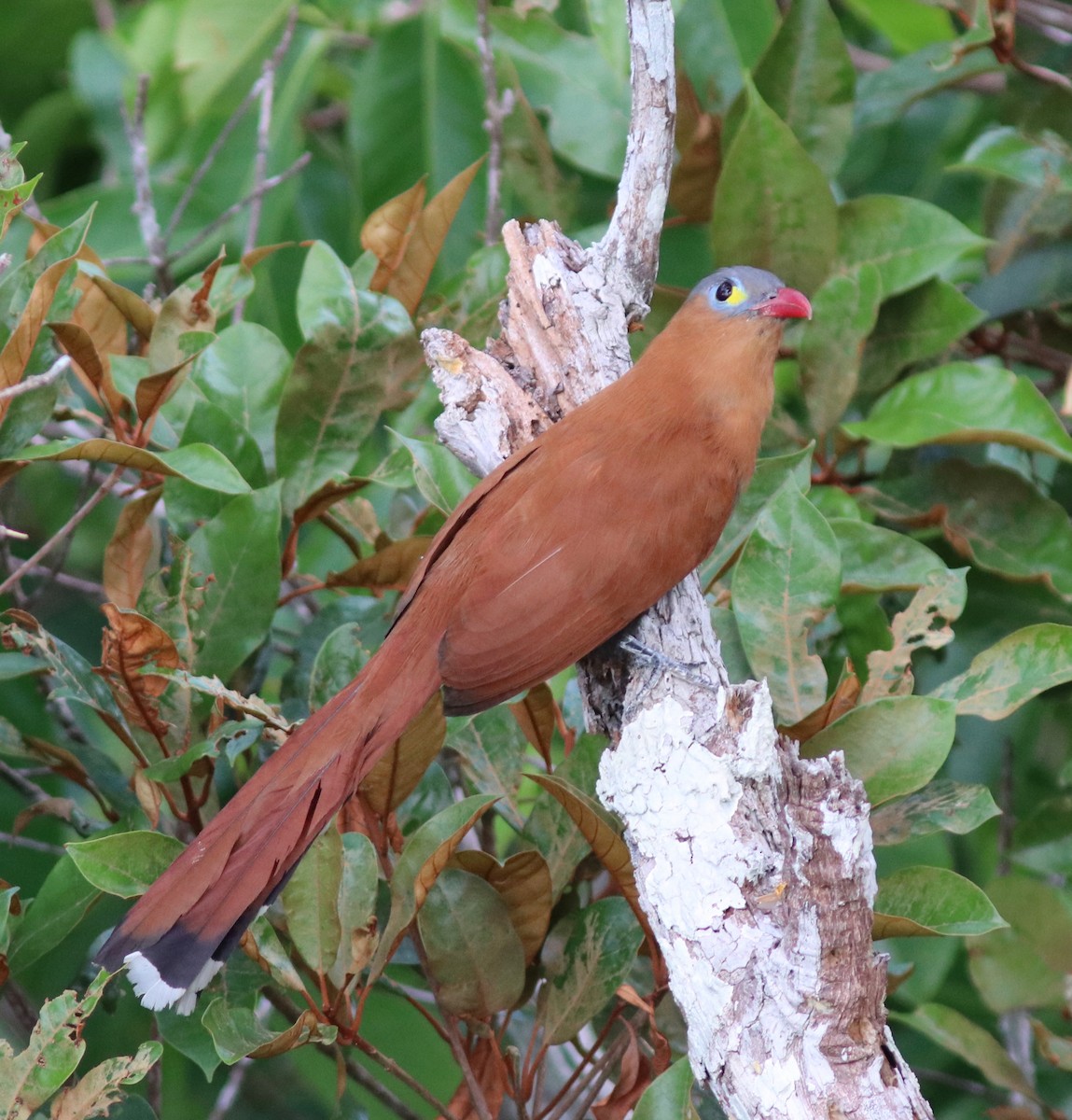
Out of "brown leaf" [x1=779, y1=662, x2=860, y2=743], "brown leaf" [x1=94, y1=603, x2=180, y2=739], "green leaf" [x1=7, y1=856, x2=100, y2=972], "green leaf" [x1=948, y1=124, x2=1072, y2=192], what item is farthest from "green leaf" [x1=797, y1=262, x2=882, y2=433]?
"green leaf" [x1=7, y1=856, x2=100, y2=972]

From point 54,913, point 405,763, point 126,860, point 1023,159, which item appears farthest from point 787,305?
point 54,913

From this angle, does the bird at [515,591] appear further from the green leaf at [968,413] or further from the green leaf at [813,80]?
the green leaf at [813,80]

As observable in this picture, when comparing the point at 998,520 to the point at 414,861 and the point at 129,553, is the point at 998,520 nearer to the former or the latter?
the point at 414,861

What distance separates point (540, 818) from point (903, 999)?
4.66ft

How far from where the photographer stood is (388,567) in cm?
241

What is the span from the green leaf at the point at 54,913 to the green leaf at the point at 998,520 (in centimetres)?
167

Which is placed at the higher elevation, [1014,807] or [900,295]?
[900,295]

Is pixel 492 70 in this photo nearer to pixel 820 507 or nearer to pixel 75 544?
pixel 820 507

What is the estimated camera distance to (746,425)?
2516 mm

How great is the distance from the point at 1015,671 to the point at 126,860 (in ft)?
4.45

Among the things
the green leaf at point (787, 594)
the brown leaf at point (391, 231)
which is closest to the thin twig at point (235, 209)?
the brown leaf at point (391, 231)

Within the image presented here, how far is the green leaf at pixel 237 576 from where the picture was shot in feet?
7.00

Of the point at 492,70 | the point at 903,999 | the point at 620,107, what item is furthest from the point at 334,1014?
the point at 620,107

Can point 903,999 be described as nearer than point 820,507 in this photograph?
No
